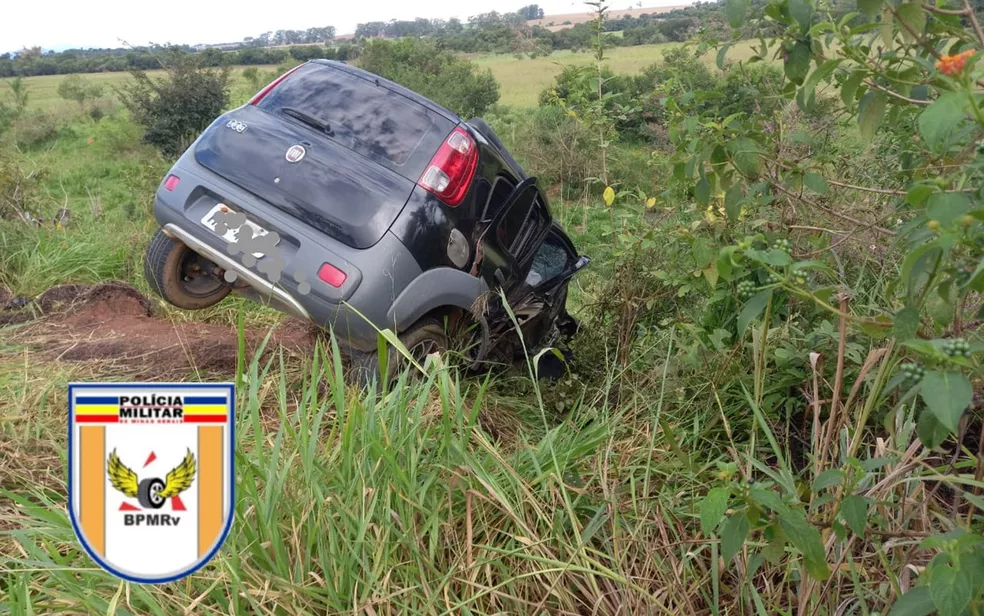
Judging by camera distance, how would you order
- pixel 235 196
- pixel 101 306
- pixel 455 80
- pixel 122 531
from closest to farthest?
pixel 122 531, pixel 235 196, pixel 101 306, pixel 455 80

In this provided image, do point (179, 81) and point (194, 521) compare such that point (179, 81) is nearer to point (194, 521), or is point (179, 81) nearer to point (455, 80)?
point (455, 80)

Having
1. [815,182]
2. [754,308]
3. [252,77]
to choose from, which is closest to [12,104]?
[252,77]

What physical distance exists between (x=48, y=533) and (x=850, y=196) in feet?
14.5

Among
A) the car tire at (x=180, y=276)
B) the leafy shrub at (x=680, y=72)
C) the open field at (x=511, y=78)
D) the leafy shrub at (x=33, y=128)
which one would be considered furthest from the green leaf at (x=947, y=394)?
the leafy shrub at (x=33, y=128)

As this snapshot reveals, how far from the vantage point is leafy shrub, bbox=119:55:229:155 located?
47.2 ft

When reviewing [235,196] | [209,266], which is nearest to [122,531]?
[235,196]

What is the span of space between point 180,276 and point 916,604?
424 centimetres

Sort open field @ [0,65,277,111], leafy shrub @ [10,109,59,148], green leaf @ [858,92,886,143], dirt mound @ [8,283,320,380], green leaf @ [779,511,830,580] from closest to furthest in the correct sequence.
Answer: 1. green leaf @ [779,511,830,580]
2. green leaf @ [858,92,886,143]
3. dirt mound @ [8,283,320,380]
4. leafy shrub @ [10,109,59,148]
5. open field @ [0,65,277,111]

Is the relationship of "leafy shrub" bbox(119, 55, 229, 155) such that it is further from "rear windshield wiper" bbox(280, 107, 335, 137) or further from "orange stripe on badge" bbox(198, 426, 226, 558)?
"orange stripe on badge" bbox(198, 426, 226, 558)

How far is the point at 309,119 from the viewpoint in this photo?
13.6 feet

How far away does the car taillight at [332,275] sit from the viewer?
3568 mm

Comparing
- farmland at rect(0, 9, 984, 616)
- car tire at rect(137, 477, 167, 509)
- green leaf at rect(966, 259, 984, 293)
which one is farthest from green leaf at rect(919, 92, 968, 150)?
Result: car tire at rect(137, 477, 167, 509)

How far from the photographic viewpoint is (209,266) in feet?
15.4

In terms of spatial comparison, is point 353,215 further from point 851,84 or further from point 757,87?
point 851,84
